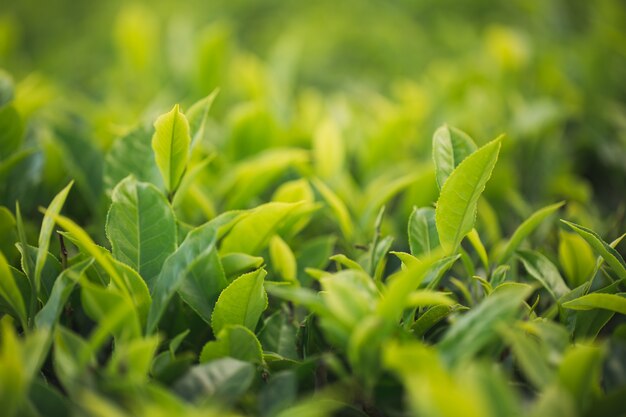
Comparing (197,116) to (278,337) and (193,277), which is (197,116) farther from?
(278,337)

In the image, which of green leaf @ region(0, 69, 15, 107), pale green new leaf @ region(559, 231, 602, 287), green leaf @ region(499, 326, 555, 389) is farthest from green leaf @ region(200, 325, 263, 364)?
green leaf @ region(0, 69, 15, 107)

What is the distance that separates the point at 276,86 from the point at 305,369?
4.99 feet

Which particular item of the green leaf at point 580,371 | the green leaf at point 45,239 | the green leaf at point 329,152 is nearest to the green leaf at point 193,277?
the green leaf at point 45,239

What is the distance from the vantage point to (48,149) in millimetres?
1877

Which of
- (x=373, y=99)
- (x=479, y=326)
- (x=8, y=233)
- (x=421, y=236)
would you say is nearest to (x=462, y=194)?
(x=421, y=236)

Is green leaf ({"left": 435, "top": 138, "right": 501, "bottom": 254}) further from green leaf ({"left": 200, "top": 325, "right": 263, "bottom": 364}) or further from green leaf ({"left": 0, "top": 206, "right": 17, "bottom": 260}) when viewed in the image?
green leaf ({"left": 0, "top": 206, "right": 17, "bottom": 260})

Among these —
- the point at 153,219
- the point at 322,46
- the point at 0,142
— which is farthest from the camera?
the point at 322,46

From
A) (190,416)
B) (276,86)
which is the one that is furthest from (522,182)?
(190,416)

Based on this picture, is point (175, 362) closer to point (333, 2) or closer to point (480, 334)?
point (480, 334)

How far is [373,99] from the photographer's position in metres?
2.76

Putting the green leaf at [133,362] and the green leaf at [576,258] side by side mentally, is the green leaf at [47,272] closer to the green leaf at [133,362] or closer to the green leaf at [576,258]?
the green leaf at [133,362]

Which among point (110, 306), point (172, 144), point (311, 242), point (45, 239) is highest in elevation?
point (172, 144)

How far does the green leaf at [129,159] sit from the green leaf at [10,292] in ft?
1.29

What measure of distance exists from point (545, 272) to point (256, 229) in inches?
26.7
